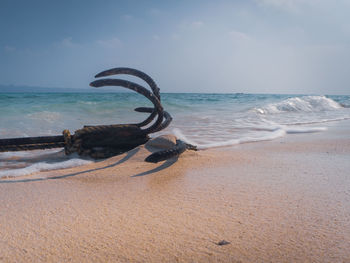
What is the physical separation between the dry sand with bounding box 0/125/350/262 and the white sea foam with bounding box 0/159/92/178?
0.72 feet

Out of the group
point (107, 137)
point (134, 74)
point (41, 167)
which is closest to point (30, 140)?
point (41, 167)

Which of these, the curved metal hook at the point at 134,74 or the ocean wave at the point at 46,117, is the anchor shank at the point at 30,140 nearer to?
the curved metal hook at the point at 134,74

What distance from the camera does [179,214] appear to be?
1.53 meters

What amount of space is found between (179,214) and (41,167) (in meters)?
1.96

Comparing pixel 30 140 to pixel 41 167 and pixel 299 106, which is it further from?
pixel 299 106

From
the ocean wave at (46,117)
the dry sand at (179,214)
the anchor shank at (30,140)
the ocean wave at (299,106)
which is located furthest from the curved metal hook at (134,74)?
the ocean wave at (299,106)

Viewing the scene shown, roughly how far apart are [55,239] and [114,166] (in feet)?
5.25

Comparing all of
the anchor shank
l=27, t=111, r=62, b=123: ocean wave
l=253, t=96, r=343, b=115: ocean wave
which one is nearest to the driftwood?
the anchor shank

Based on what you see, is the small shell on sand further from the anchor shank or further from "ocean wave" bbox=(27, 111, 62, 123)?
"ocean wave" bbox=(27, 111, 62, 123)

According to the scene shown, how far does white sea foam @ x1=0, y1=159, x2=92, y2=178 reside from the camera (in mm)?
2564

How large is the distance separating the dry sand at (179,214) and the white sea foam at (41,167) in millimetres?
218

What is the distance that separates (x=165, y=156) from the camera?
248 cm

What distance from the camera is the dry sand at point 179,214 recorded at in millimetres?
1145

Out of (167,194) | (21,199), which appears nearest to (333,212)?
(167,194)
